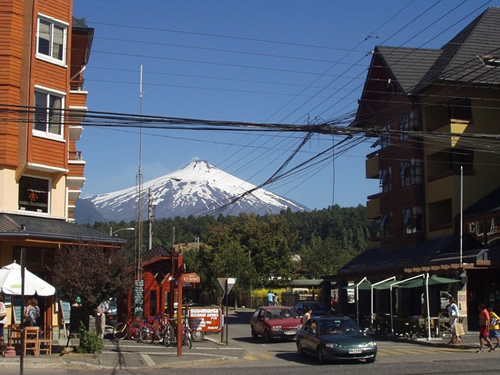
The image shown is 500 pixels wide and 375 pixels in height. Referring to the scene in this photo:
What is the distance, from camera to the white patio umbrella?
2025cm

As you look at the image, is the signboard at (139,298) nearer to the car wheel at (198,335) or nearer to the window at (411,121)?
the car wheel at (198,335)

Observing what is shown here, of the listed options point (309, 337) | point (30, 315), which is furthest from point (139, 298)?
point (309, 337)

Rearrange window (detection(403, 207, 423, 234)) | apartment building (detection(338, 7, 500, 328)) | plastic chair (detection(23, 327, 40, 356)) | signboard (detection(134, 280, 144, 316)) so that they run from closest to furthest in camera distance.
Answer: plastic chair (detection(23, 327, 40, 356)), signboard (detection(134, 280, 144, 316)), apartment building (detection(338, 7, 500, 328)), window (detection(403, 207, 423, 234))

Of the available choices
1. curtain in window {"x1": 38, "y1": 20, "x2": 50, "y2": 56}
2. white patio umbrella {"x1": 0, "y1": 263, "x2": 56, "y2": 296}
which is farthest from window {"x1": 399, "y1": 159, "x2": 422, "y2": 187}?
white patio umbrella {"x1": 0, "y1": 263, "x2": 56, "y2": 296}

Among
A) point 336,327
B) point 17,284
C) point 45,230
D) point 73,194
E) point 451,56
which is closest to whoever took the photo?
point 17,284

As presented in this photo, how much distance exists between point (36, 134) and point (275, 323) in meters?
12.6

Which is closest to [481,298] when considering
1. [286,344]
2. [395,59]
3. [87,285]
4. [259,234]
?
[286,344]

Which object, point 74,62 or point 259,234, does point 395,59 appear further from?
point 259,234

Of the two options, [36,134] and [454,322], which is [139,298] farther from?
[454,322]

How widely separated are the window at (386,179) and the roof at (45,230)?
905 inches

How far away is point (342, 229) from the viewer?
142m

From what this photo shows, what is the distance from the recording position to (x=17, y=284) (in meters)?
20.5

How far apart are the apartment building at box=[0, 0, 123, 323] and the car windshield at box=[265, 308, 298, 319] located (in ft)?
28.6

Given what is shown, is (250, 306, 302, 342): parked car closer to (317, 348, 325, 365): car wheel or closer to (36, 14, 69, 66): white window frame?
(317, 348, 325, 365): car wheel
